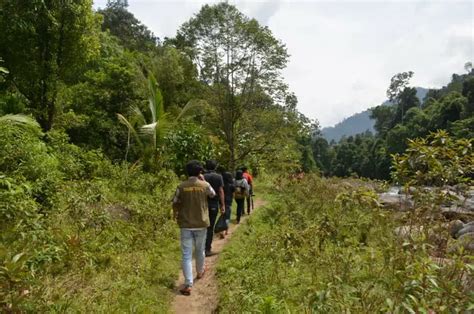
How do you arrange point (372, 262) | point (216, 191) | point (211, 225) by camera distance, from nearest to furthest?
point (372, 262)
point (216, 191)
point (211, 225)

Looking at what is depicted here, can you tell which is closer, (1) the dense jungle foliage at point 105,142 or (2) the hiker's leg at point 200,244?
(1) the dense jungle foliage at point 105,142

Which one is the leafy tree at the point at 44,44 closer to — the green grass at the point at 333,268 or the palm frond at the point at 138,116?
the palm frond at the point at 138,116

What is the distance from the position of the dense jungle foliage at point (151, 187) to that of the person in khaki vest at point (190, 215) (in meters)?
0.44

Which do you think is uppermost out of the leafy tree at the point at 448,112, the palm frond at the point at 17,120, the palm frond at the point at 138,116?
the leafy tree at the point at 448,112

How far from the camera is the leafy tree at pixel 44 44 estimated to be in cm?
983

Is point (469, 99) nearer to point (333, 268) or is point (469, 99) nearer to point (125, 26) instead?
point (125, 26)

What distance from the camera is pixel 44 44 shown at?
10320mm

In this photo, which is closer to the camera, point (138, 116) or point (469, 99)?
point (138, 116)

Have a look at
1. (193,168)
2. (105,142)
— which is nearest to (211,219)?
(193,168)

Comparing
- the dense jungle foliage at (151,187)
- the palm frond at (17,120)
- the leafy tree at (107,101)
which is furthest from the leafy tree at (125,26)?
the palm frond at (17,120)

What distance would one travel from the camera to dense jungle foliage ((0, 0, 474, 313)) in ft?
13.7

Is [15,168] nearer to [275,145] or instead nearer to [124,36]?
[275,145]

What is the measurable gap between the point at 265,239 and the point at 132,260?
2.32 meters

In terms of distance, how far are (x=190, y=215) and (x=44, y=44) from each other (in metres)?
7.04
